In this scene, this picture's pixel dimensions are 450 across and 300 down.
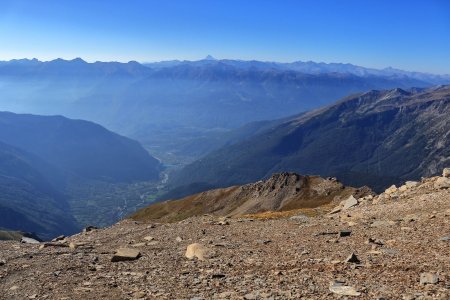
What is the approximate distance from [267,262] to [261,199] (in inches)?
4910

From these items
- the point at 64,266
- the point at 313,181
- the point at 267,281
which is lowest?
the point at 313,181

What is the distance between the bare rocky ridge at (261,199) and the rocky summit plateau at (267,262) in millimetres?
88480

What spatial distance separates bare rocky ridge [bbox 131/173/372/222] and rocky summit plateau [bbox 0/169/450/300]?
88.5 m

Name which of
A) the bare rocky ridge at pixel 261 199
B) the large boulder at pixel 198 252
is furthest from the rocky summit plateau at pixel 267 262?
the bare rocky ridge at pixel 261 199

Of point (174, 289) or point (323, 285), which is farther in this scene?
point (174, 289)

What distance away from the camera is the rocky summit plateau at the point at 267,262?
1756 centimetres

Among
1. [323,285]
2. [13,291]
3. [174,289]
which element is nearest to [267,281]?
[323,285]

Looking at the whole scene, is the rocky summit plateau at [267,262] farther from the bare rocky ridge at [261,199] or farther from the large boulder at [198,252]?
the bare rocky ridge at [261,199]

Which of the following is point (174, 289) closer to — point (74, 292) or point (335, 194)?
point (74, 292)

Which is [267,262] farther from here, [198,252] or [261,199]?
[261,199]

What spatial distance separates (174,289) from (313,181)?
5156 inches

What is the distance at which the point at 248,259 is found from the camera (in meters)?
22.9

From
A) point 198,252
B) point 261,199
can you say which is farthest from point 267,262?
point 261,199

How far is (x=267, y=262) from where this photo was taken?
22062mm
